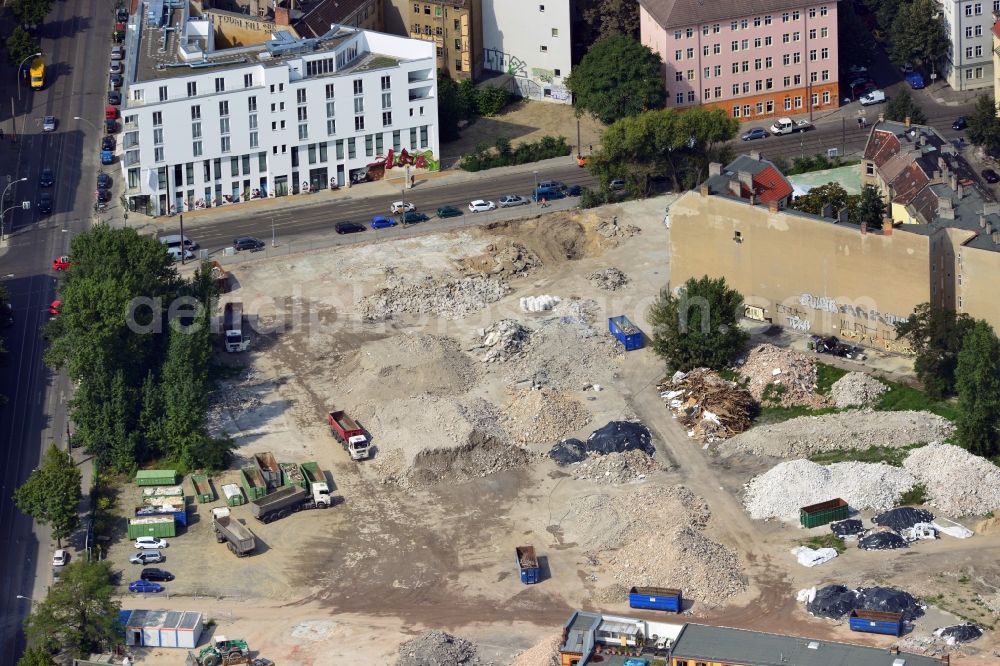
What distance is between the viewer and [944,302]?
5797 inches

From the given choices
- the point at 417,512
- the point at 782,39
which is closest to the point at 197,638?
the point at 417,512

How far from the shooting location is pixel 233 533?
13312cm

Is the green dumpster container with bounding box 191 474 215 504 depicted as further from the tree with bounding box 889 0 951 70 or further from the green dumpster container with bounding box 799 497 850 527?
the tree with bounding box 889 0 951 70

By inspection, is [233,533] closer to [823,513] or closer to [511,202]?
[823,513]

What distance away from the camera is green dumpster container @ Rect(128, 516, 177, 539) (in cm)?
13425

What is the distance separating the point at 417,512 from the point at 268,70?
188ft

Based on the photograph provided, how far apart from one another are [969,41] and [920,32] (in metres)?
4.65

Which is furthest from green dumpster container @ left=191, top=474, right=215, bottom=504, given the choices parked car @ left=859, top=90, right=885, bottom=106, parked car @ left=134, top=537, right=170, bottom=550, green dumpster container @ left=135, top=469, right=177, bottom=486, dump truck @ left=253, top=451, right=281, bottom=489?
parked car @ left=859, top=90, right=885, bottom=106

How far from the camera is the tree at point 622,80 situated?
621 feet

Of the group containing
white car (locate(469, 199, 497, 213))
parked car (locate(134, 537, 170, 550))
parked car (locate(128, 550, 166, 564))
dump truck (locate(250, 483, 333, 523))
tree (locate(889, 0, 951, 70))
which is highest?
tree (locate(889, 0, 951, 70))

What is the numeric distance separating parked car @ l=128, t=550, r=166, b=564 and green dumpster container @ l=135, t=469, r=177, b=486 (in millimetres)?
8616

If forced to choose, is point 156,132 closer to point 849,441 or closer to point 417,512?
point 417,512

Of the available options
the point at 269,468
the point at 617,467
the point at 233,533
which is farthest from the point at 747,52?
the point at 233,533

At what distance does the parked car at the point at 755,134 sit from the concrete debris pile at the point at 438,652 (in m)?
83.0
